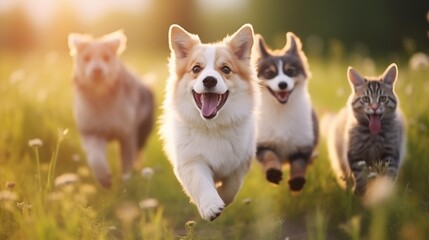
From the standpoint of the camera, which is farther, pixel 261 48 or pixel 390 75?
pixel 261 48

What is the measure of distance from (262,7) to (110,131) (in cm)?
1130

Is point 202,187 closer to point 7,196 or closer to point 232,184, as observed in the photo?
point 232,184

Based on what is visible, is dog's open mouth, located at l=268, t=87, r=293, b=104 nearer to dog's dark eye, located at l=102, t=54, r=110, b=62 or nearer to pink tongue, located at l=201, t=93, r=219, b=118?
pink tongue, located at l=201, t=93, r=219, b=118

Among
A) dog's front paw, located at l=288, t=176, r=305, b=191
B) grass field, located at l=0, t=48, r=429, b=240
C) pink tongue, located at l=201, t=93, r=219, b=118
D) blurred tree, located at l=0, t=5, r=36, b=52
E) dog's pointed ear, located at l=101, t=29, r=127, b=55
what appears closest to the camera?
grass field, located at l=0, t=48, r=429, b=240

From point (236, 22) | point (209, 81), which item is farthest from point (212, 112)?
point (236, 22)

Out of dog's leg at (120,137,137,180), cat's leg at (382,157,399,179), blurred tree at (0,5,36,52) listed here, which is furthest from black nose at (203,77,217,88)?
blurred tree at (0,5,36,52)

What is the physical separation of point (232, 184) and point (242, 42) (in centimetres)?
107

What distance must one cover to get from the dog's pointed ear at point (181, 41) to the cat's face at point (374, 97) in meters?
1.26

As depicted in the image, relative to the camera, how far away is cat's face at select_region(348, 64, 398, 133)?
4930mm

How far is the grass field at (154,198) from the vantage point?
3994 mm

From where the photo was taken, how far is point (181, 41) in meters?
4.88

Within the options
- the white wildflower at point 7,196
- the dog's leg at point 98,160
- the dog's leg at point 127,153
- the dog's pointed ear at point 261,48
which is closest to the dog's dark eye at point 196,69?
the dog's pointed ear at point 261,48

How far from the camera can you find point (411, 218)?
14.3ft

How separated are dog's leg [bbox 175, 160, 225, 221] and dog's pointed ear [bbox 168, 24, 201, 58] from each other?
0.85m
